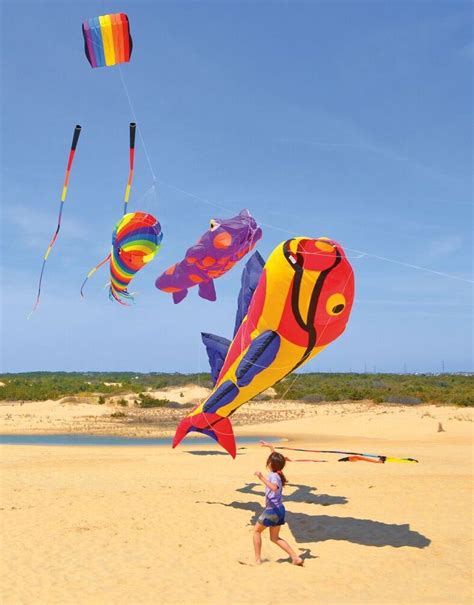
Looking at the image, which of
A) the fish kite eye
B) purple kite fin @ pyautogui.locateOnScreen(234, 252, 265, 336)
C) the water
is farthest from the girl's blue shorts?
the water

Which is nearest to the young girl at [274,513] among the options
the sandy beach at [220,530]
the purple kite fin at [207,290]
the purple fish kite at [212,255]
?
the sandy beach at [220,530]

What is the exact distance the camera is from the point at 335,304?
816cm

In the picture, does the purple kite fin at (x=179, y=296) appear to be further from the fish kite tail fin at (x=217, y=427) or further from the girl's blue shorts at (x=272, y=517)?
the girl's blue shorts at (x=272, y=517)

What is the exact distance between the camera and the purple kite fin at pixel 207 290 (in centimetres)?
1297

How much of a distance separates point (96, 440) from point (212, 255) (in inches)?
739

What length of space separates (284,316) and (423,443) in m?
18.4

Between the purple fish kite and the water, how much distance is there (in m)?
14.2

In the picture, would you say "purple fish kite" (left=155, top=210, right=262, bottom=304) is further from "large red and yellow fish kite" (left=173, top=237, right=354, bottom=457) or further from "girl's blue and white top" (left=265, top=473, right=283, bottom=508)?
"girl's blue and white top" (left=265, top=473, right=283, bottom=508)

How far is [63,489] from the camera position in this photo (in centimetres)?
1354

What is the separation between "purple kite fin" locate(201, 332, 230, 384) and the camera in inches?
428

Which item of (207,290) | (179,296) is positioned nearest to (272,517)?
(207,290)

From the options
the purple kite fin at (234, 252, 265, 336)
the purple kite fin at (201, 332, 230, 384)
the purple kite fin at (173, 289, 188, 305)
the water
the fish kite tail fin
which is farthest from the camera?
the water

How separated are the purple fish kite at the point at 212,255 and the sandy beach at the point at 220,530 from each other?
482 cm

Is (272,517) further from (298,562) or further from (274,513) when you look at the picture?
(298,562)
